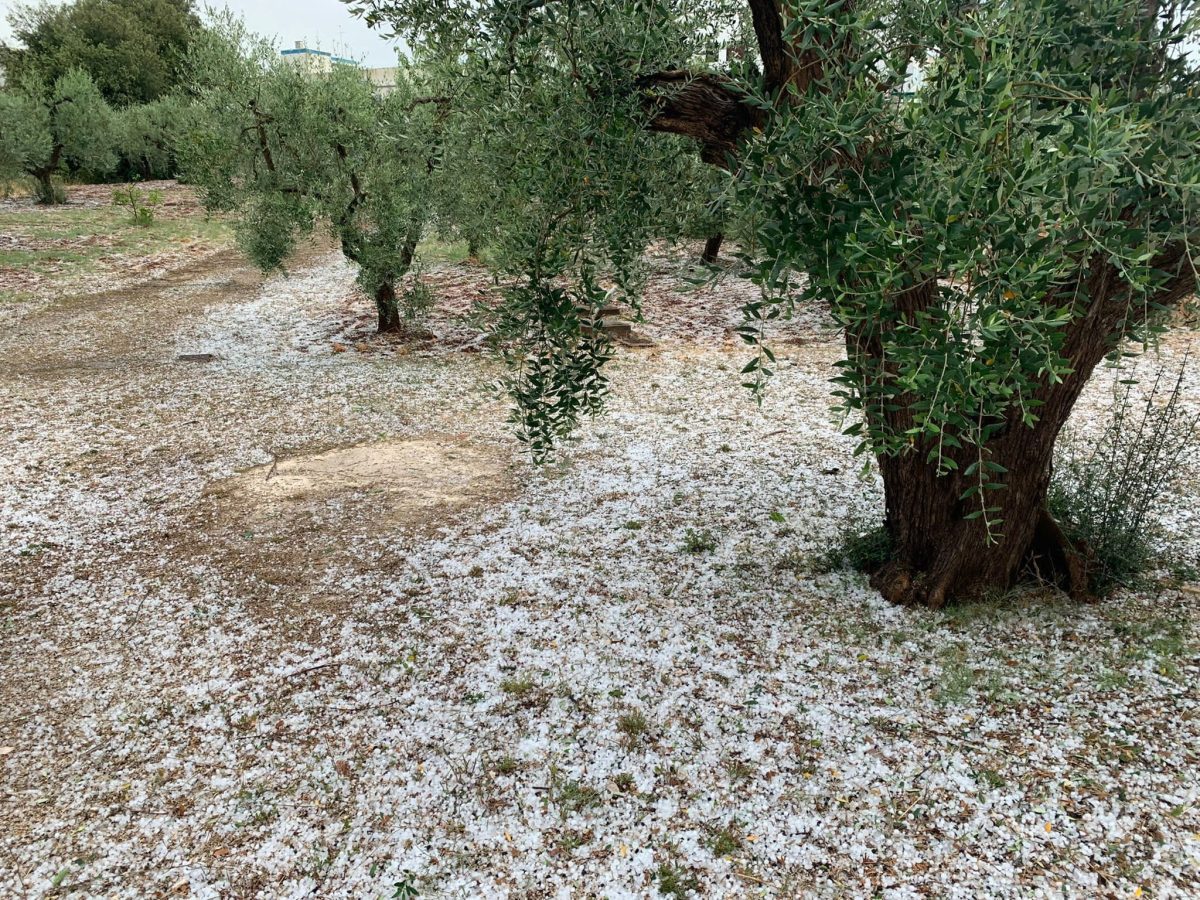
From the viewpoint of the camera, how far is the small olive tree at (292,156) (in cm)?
1137

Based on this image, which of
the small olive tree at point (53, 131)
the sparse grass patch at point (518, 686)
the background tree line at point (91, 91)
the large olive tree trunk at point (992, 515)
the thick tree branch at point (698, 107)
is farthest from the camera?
the background tree line at point (91, 91)

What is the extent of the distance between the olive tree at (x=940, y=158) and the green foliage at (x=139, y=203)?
2380 cm

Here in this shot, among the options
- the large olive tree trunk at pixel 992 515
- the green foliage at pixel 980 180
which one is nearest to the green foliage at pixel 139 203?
the large olive tree trunk at pixel 992 515

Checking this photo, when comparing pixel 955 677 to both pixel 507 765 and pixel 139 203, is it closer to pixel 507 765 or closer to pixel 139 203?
pixel 507 765

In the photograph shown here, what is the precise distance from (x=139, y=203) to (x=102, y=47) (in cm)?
1886

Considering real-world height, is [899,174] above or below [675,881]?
above

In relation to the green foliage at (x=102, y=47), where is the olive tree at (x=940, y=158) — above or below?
below

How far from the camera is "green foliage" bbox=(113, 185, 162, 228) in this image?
78.3 ft

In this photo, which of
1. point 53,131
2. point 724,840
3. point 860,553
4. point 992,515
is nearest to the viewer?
point 724,840

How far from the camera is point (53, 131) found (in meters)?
Answer: 28.9

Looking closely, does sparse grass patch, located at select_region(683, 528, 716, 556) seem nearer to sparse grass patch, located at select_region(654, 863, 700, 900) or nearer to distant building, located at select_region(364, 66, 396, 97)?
sparse grass patch, located at select_region(654, 863, 700, 900)

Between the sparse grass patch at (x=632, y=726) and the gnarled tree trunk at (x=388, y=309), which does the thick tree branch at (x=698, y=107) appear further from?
the gnarled tree trunk at (x=388, y=309)

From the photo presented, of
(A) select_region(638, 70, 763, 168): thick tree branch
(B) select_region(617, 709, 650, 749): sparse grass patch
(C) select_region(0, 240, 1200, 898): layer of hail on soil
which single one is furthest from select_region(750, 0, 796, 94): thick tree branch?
(B) select_region(617, 709, 650, 749): sparse grass patch

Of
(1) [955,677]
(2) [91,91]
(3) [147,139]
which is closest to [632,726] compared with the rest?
(1) [955,677]
